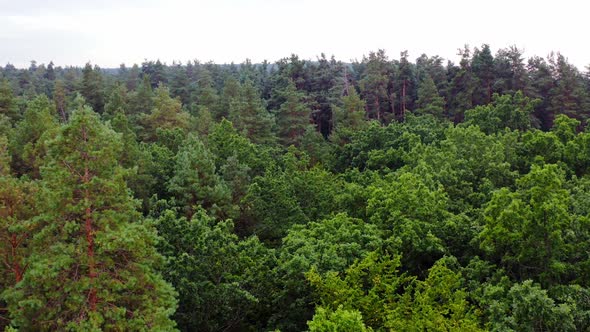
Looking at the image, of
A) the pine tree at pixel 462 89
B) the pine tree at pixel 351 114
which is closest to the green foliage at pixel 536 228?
the pine tree at pixel 351 114

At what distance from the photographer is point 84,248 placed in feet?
51.5

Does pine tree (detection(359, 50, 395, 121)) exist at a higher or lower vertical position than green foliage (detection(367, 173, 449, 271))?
higher

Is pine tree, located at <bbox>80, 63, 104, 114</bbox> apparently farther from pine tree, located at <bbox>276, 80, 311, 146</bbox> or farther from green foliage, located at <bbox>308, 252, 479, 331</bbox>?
green foliage, located at <bbox>308, 252, 479, 331</bbox>

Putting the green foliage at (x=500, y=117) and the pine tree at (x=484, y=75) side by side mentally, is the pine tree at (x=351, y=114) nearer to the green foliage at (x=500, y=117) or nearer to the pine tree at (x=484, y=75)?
the green foliage at (x=500, y=117)

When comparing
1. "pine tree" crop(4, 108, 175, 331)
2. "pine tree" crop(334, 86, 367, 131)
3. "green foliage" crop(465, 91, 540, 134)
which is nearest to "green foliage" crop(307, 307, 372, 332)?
"pine tree" crop(4, 108, 175, 331)

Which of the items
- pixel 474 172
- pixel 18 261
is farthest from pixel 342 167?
pixel 18 261

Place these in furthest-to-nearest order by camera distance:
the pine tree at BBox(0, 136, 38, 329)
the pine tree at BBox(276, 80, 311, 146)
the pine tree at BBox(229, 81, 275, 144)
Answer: the pine tree at BBox(276, 80, 311, 146), the pine tree at BBox(229, 81, 275, 144), the pine tree at BBox(0, 136, 38, 329)

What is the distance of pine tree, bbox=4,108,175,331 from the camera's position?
1530 centimetres

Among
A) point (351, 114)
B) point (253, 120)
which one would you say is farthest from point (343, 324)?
point (351, 114)

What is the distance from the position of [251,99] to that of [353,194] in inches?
1212

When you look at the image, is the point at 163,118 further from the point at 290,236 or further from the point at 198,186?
the point at 290,236

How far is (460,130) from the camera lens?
41.5 m

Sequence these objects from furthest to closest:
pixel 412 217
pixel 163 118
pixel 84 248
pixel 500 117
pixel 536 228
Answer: pixel 163 118, pixel 500 117, pixel 412 217, pixel 536 228, pixel 84 248

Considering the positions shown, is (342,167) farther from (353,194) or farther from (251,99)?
(353,194)
